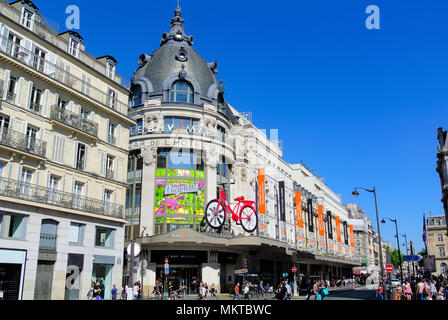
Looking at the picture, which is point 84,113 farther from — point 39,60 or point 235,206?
point 235,206

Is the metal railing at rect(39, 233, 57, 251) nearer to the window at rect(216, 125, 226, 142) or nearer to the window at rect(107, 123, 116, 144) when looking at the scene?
the window at rect(107, 123, 116, 144)

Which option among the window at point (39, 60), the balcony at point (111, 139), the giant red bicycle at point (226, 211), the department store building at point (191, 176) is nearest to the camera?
the window at point (39, 60)

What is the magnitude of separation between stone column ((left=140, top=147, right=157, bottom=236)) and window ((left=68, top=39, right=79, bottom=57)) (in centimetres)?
1627

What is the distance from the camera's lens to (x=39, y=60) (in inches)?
1016

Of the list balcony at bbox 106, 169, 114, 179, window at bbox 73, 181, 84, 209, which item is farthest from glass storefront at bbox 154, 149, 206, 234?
window at bbox 73, 181, 84, 209

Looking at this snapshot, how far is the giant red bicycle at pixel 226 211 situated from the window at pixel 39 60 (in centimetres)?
2141

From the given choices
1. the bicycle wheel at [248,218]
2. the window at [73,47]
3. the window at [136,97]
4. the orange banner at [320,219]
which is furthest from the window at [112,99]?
the orange banner at [320,219]

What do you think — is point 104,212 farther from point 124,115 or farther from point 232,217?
point 232,217

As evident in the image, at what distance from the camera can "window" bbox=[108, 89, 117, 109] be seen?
31.3 meters

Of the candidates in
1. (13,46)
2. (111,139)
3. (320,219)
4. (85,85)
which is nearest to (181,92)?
(111,139)

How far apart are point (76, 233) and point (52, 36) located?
44.4 feet

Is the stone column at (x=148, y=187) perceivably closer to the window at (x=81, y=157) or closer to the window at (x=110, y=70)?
the window at (x=110, y=70)

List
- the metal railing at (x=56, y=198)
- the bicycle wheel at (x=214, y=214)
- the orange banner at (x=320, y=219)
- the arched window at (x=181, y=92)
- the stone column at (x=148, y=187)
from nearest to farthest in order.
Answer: the metal railing at (x=56, y=198) < the bicycle wheel at (x=214, y=214) < the stone column at (x=148, y=187) < the arched window at (x=181, y=92) < the orange banner at (x=320, y=219)

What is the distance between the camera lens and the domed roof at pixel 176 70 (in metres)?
46.8
